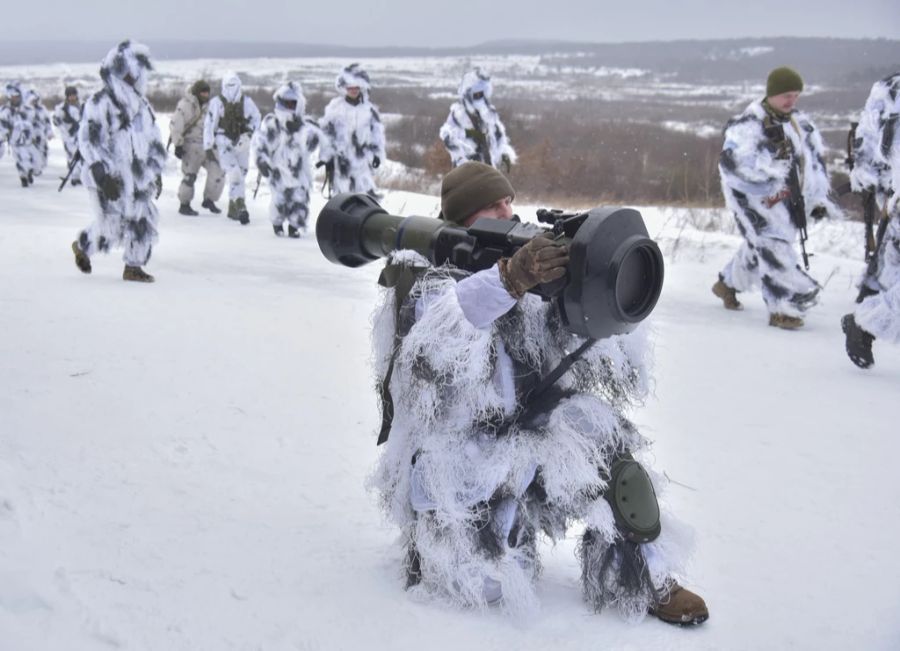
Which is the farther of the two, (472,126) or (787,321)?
(472,126)

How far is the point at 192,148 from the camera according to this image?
12219 mm

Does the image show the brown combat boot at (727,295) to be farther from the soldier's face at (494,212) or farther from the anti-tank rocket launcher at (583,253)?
the anti-tank rocket launcher at (583,253)

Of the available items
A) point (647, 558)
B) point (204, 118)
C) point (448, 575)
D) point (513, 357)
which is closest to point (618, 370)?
point (513, 357)

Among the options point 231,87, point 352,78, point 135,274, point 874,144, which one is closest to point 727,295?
point 874,144

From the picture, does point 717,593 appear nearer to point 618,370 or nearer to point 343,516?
point 618,370

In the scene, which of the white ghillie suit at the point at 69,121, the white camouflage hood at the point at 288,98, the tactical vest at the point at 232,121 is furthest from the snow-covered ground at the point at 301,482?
the white ghillie suit at the point at 69,121

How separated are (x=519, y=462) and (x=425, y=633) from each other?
0.52 meters

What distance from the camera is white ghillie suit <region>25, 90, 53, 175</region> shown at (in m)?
14.9

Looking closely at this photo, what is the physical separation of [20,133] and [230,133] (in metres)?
5.41

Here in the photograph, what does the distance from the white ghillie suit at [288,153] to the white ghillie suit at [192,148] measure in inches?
57.8

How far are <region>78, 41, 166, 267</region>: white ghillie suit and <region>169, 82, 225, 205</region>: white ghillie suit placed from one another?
4.83 meters

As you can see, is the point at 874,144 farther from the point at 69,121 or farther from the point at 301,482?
the point at 69,121

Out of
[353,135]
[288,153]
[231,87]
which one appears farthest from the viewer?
[231,87]

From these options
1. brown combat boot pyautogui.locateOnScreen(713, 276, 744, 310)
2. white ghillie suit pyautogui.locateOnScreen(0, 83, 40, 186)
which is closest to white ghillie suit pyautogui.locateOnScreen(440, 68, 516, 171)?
brown combat boot pyautogui.locateOnScreen(713, 276, 744, 310)
